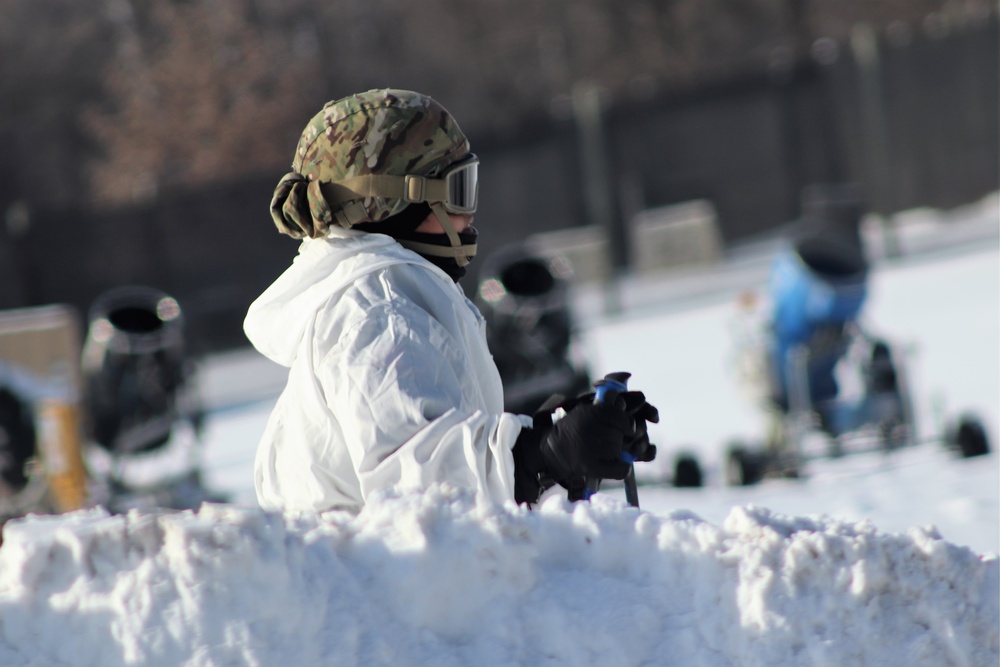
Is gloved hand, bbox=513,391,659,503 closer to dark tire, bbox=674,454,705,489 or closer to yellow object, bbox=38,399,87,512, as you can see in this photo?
dark tire, bbox=674,454,705,489

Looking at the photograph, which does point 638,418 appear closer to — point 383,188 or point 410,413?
point 410,413

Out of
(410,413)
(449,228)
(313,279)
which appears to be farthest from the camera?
(449,228)

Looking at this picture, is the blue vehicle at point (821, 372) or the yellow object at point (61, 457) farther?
the yellow object at point (61, 457)

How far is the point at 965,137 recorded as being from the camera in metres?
20.8

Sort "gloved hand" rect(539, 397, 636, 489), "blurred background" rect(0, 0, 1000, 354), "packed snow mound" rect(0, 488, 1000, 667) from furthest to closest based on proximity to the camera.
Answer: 1. "blurred background" rect(0, 0, 1000, 354)
2. "gloved hand" rect(539, 397, 636, 489)
3. "packed snow mound" rect(0, 488, 1000, 667)

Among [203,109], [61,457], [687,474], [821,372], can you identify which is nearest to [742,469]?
[687,474]

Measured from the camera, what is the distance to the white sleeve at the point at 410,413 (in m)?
2.17

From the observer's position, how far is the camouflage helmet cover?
255 centimetres

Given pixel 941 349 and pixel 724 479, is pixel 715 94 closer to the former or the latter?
pixel 941 349

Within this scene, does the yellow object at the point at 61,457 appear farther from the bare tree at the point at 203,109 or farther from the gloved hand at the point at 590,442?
the bare tree at the point at 203,109

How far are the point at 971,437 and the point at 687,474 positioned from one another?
169 cm

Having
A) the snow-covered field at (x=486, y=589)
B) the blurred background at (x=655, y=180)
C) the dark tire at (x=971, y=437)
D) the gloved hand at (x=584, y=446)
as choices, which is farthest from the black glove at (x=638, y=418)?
the blurred background at (x=655, y=180)

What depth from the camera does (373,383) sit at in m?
2.24

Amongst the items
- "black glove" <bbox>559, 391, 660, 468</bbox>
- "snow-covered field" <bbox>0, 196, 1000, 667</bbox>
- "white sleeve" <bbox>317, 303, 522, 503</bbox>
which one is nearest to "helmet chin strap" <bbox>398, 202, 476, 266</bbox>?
"white sleeve" <bbox>317, 303, 522, 503</bbox>
